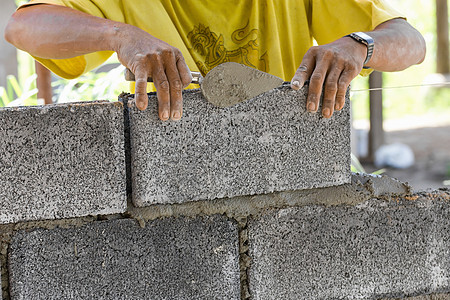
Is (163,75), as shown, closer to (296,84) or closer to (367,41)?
(296,84)

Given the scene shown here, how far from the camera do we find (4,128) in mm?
1730

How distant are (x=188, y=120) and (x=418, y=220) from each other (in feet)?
2.97

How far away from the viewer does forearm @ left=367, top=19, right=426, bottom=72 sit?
2.10m

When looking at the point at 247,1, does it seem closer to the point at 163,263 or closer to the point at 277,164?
the point at 277,164

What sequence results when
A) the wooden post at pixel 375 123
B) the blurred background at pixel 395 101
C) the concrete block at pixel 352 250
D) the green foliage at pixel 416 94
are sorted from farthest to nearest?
the green foliage at pixel 416 94
the wooden post at pixel 375 123
the blurred background at pixel 395 101
the concrete block at pixel 352 250

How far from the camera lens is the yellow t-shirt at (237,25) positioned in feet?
7.43

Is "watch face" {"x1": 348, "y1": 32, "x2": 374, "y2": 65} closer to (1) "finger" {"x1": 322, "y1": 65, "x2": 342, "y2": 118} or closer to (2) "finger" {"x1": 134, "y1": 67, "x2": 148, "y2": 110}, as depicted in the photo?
(1) "finger" {"x1": 322, "y1": 65, "x2": 342, "y2": 118}

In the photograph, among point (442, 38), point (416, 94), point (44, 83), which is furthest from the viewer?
point (416, 94)

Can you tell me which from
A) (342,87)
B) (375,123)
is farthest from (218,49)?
(375,123)

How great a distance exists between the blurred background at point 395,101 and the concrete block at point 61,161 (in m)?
2.18

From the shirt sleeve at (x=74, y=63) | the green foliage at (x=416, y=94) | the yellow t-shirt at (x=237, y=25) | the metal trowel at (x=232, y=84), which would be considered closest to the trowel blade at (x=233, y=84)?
the metal trowel at (x=232, y=84)

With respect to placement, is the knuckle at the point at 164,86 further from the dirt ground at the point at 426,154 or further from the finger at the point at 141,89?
the dirt ground at the point at 426,154

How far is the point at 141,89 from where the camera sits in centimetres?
175

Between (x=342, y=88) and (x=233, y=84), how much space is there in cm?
35
